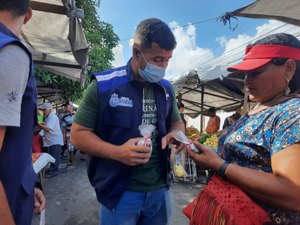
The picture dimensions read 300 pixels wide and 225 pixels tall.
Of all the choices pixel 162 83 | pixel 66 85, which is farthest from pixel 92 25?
pixel 162 83

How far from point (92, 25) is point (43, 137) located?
302 inches

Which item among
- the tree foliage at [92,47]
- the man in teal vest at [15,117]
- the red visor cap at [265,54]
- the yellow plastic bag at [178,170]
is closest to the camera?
the man in teal vest at [15,117]

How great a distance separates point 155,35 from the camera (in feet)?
5.98

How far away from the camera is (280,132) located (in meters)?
1.24

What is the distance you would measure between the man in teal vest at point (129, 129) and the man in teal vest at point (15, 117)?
0.62 meters

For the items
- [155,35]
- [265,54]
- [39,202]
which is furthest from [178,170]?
[265,54]

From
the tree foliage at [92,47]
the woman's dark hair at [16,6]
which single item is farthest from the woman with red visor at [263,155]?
the tree foliage at [92,47]

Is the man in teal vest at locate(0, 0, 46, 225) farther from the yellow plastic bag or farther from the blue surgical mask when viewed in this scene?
the yellow plastic bag

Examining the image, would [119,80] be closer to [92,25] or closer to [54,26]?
[54,26]

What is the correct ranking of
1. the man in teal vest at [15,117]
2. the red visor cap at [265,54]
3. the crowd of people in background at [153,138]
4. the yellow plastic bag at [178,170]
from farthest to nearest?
the yellow plastic bag at [178,170] → the red visor cap at [265,54] → the crowd of people in background at [153,138] → the man in teal vest at [15,117]

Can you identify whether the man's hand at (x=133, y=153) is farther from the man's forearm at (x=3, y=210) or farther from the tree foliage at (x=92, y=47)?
the tree foliage at (x=92, y=47)

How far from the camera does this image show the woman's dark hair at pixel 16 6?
3.65ft

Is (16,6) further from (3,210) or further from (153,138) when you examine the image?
(153,138)

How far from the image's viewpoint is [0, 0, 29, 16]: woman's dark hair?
3.65 feet
